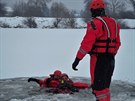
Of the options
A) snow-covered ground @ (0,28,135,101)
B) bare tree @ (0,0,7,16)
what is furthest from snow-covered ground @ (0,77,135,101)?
bare tree @ (0,0,7,16)

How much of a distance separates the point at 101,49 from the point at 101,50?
12 mm

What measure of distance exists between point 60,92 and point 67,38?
9.89 meters

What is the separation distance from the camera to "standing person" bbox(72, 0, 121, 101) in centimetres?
433

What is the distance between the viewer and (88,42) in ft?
14.0

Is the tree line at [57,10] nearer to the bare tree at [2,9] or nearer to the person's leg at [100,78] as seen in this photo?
the bare tree at [2,9]

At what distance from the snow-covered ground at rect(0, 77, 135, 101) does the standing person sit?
146cm

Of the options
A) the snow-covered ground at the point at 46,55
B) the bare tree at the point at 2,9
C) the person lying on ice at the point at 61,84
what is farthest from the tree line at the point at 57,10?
the person lying on ice at the point at 61,84

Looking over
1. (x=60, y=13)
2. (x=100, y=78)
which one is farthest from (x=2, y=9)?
(x=100, y=78)

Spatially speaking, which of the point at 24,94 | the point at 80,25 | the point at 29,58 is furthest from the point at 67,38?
the point at 80,25

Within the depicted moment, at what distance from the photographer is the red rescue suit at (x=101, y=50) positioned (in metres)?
4.31

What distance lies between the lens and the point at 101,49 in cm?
442

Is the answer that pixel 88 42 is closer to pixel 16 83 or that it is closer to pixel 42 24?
pixel 16 83

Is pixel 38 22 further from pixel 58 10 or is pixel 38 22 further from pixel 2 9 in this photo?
pixel 2 9

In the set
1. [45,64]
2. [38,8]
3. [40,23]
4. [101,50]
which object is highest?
[38,8]
